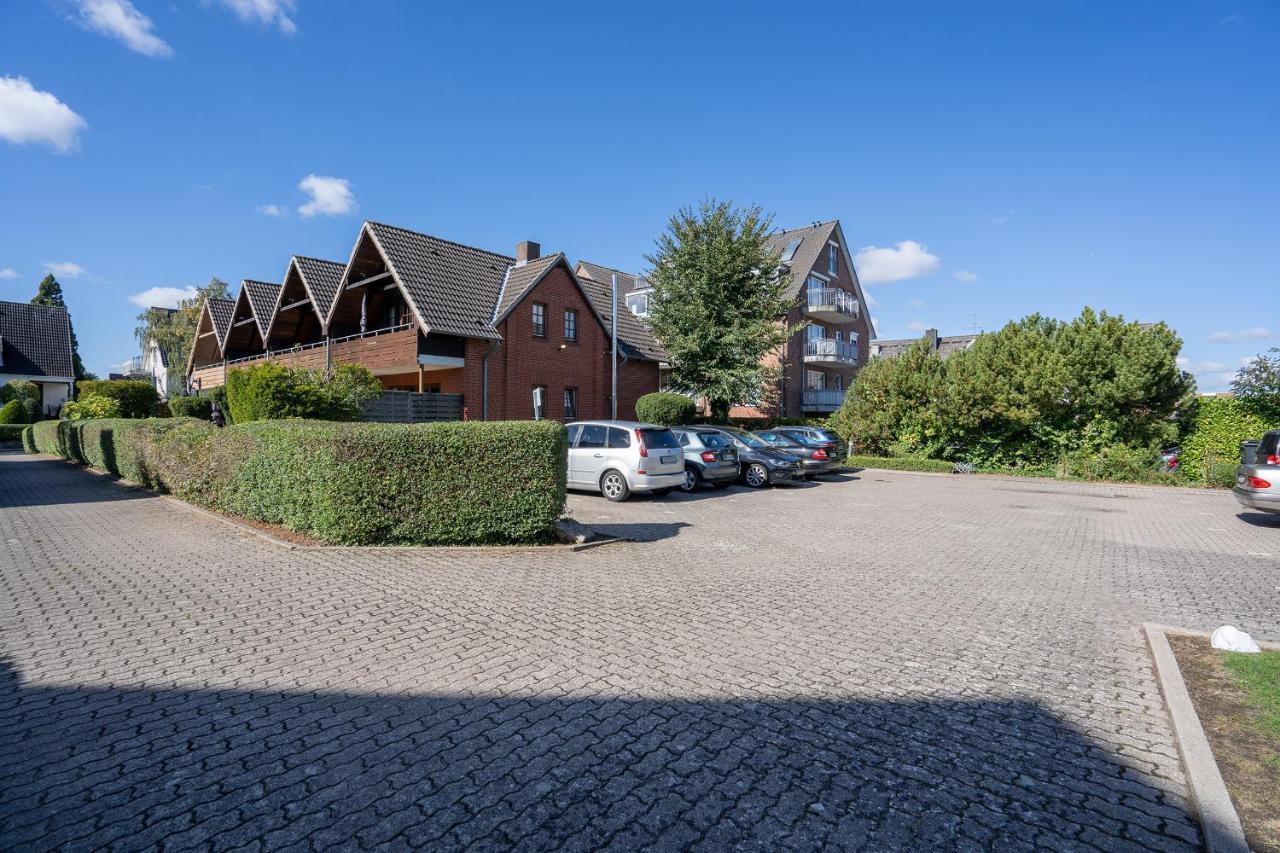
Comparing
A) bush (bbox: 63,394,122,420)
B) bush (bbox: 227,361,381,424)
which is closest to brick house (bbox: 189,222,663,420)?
bush (bbox: 227,361,381,424)

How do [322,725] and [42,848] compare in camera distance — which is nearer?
[42,848]

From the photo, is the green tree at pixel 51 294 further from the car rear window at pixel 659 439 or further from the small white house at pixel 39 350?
the car rear window at pixel 659 439

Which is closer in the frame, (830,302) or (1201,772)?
(1201,772)

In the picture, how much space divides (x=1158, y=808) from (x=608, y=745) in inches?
103

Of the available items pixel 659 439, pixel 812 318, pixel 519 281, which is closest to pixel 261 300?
pixel 519 281

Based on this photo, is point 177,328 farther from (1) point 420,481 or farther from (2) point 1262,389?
(2) point 1262,389

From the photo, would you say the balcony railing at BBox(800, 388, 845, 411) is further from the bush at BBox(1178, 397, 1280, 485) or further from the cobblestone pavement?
the cobblestone pavement

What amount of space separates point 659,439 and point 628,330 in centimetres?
1699

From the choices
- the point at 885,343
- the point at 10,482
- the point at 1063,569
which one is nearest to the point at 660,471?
the point at 1063,569

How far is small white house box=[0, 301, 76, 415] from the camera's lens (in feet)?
134

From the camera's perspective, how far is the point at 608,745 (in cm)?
331

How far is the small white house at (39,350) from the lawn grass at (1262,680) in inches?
2154

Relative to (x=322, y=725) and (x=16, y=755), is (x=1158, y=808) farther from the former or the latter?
(x=16, y=755)

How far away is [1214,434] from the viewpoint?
1900cm
